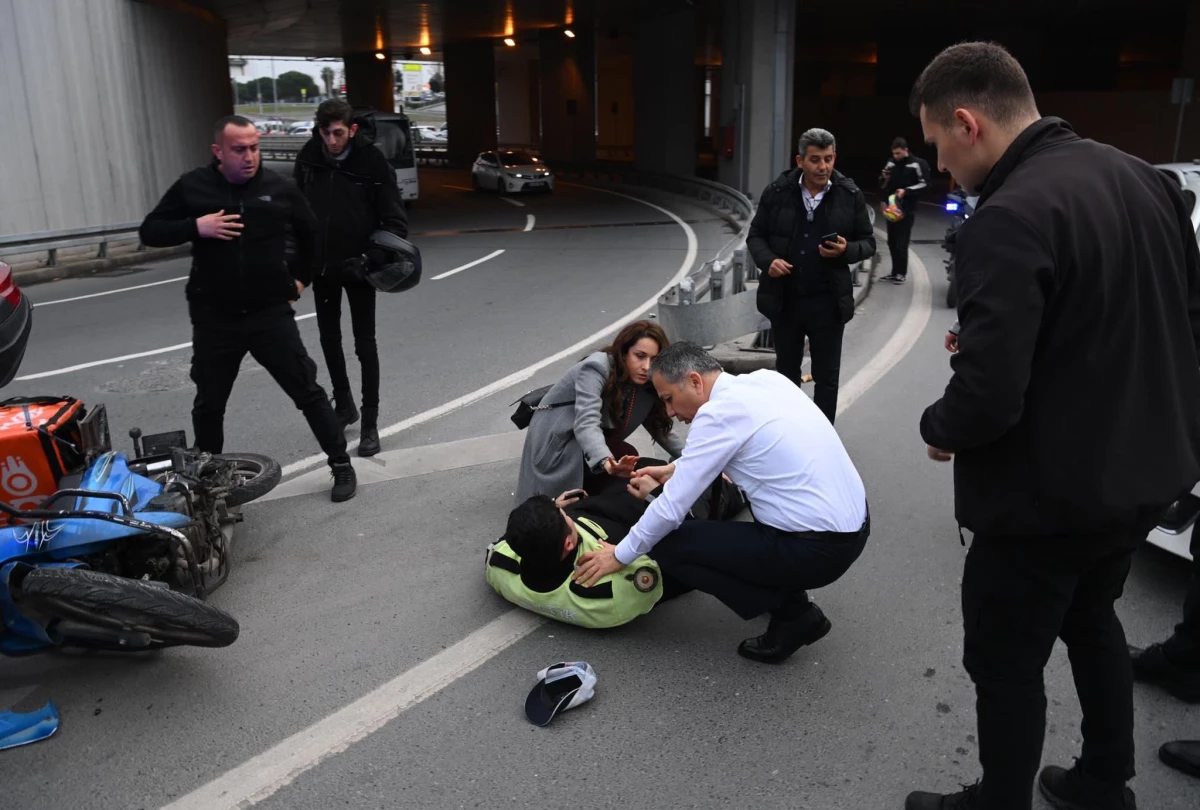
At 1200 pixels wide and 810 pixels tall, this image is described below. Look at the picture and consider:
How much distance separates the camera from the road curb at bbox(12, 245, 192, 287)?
14.8 m

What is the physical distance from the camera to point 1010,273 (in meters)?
2.41

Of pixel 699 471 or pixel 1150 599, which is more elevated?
pixel 699 471

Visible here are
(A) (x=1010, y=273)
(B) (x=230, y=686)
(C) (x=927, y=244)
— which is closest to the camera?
(A) (x=1010, y=273)

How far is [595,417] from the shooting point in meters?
5.07

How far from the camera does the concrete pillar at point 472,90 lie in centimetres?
4400

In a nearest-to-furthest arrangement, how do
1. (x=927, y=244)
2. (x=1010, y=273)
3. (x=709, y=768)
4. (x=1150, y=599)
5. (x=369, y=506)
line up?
1. (x=1010, y=273)
2. (x=709, y=768)
3. (x=1150, y=599)
4. (x=369, y=506)
5. (x=927, y=244)

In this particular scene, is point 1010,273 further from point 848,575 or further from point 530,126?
point 530,126

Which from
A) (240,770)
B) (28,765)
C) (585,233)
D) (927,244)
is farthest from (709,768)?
(585,233)

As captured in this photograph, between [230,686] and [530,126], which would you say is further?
[530,126]

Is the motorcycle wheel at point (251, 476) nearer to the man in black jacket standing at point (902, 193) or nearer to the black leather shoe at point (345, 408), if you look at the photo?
the black leather shoe at point (345, 408)

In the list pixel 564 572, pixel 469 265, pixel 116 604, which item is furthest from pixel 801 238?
pixel 469 265

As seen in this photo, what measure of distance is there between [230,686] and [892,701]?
2.56m

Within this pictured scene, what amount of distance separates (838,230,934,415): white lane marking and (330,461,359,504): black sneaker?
3.54 meters

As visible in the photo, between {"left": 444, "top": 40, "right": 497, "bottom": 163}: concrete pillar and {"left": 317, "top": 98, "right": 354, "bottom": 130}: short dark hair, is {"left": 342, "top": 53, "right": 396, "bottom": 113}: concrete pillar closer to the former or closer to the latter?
{"left": 444, "top": 40, "right": 497, "bottom": 163}: concrete pillar
